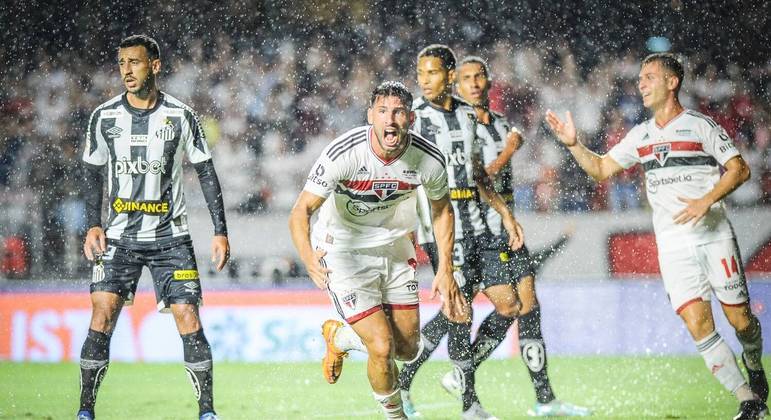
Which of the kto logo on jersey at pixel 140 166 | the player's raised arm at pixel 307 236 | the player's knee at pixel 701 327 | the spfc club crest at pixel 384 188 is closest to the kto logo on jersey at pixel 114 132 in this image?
the kto logo on jersey at pixel 140 166

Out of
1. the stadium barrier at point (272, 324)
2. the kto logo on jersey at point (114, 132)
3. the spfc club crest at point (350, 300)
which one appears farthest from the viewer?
the stadium barrier at point (272, 324)

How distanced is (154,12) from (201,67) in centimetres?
136

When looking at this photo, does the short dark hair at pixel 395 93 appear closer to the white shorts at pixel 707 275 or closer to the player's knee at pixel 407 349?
the player's knee at pixel 407 349

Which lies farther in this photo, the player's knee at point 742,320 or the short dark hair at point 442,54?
the short dark hair at point 442,54

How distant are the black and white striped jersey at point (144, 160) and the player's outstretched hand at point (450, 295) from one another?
60.8 inches

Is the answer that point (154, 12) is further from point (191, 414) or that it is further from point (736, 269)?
point (736, 269)

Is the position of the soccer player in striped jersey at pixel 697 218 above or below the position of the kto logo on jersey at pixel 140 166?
below

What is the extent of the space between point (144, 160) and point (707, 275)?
10.6ft

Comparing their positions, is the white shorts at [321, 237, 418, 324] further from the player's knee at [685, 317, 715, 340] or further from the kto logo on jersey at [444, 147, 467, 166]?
the player's knee at [685, 317, 715, 340]

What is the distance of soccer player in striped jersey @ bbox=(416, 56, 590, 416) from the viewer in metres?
6.60

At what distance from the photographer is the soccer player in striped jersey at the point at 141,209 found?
585cm

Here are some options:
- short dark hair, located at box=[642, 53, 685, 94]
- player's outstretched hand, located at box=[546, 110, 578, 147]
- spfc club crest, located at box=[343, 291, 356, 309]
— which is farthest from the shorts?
short dark hair, located at box=[642, 53, 685, 94]

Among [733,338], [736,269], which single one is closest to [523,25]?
[733,338]

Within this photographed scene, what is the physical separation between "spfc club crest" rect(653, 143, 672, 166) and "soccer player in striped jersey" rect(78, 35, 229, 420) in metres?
2.53
